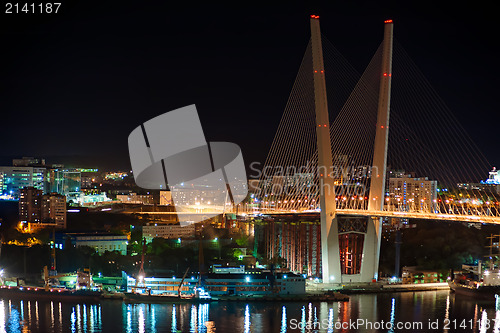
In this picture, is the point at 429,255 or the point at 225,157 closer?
the point at 429,255

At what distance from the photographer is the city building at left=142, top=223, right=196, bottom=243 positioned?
1484cm

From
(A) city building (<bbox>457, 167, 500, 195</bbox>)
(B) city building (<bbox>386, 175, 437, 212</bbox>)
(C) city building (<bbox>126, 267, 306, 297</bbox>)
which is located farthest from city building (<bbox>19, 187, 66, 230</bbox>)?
(A) city building (<bbox>457, 167, 500, 195</bbox>)

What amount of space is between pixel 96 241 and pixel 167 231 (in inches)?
74.1

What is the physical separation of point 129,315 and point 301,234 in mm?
3907

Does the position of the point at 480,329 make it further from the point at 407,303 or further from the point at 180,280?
the point at 180,280

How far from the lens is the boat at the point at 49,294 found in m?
10.4

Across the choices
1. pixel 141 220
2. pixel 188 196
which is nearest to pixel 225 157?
pixel 188 196

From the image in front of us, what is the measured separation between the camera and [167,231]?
592 inches

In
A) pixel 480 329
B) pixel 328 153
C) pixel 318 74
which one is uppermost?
pixel 318 74

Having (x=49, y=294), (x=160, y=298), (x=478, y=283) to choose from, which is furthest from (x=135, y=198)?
(x=478, y=283)

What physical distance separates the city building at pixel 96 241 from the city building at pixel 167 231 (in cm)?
94

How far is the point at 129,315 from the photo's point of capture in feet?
30.6

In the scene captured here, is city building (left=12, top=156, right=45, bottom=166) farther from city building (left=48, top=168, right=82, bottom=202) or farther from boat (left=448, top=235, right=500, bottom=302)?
boat (left=448, top=235, right=500, bottom=302)

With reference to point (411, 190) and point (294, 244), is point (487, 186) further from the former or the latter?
point (294, 244)
